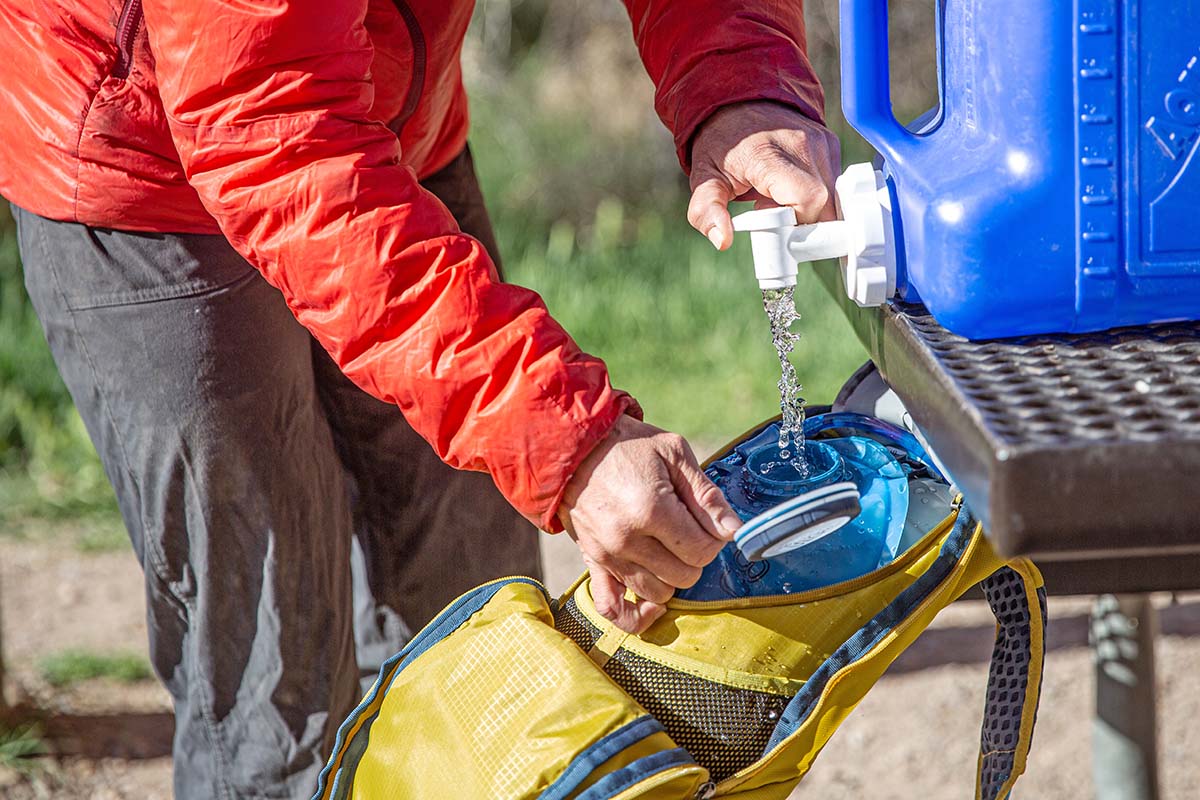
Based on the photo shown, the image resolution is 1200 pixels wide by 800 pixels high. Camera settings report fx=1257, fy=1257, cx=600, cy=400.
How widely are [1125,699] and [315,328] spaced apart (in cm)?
125

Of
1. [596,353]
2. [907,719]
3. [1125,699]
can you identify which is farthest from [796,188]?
[596,353]

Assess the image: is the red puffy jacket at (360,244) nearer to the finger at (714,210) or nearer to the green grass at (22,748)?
the finger at (714,210)

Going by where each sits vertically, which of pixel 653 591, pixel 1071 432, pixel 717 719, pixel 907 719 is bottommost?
pixel 907 719

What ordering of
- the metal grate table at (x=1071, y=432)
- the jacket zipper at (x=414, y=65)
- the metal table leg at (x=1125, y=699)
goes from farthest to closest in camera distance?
the metal table leg at (x=1125, y=699)
the jacket zipper at (x=414, y=65)
the metal grate table at (x=1071, y=432)

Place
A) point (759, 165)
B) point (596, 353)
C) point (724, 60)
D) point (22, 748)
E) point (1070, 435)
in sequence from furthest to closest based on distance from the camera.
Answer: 1. point (596, 353)
2. point (22, 748)
3. point (724, 60)
4. point (759, 165)
5. point (1070, 435)

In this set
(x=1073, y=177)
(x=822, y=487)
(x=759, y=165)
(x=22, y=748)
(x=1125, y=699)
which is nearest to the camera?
(x=1073, y=177)

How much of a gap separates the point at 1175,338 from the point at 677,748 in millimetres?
555

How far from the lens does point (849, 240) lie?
1166mm

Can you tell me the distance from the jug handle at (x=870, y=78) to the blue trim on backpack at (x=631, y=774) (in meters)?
0.56

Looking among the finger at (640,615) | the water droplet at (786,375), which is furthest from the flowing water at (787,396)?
the finger at (640,615)

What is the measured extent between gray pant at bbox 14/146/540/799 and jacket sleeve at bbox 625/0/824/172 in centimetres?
40

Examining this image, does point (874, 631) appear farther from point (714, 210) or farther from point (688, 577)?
point (714, 210)

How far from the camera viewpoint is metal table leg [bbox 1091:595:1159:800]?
5.53 ft

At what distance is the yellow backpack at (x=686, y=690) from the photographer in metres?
1.08
